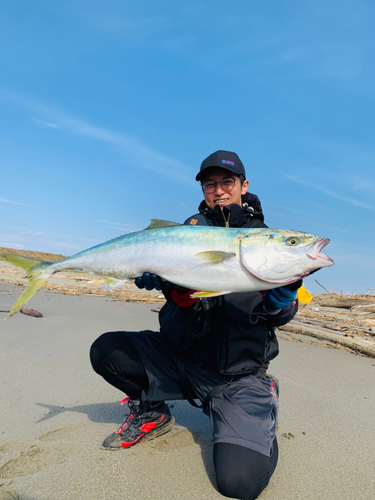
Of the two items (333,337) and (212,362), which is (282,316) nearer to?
(212,362)

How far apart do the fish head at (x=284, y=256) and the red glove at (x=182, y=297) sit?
0.63 metres

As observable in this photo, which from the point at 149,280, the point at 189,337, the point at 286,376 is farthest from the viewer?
the point at 286,376

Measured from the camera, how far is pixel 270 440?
2.46 meters

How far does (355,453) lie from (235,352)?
43.1 inches

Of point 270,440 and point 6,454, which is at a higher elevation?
point 270,440

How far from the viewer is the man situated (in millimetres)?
2559

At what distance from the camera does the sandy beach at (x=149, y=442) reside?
2111 mm

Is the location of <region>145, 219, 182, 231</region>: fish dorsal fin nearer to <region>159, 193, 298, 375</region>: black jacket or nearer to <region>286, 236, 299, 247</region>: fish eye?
<region>159, 193, 298, 375</region>: black jacket

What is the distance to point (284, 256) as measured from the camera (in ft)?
7.89

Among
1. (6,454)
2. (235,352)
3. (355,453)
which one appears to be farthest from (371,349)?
(6,454)

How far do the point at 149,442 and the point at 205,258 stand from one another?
4.84ft

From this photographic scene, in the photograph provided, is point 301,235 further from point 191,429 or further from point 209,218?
point 191,429

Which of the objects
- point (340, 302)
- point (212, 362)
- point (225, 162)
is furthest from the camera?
point (340, 302)

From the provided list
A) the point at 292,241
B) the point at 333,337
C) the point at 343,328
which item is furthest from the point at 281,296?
the point at 343,328
